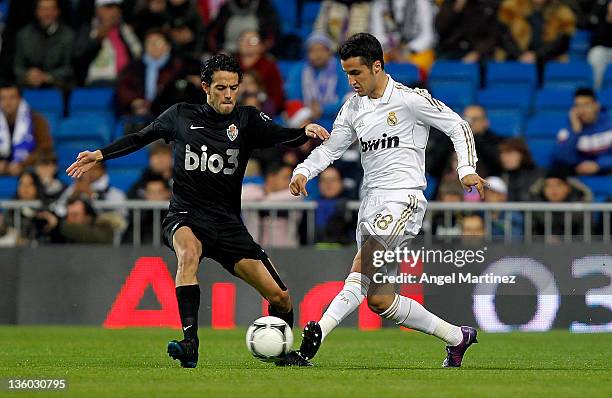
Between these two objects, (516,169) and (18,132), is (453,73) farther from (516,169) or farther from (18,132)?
(18,132)

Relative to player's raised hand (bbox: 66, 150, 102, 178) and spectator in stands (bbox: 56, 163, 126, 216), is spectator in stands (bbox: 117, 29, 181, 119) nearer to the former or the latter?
spectator in stands (bbox: 56, 163, 126, 216)

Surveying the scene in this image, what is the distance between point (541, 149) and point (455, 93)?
1450mm

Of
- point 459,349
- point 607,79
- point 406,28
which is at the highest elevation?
point 406,28

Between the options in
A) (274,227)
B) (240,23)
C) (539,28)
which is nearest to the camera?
(274,227)

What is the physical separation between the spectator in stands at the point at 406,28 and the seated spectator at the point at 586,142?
2843 mm

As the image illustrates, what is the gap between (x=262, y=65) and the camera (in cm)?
1903

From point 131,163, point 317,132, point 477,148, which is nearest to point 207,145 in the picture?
point 317,132

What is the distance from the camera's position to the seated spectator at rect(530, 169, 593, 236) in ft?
51.1

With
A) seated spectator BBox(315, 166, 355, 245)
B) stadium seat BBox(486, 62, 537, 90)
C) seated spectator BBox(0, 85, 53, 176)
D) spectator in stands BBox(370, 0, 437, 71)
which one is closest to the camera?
seated spectator BBox(315, 166, 355, 245)

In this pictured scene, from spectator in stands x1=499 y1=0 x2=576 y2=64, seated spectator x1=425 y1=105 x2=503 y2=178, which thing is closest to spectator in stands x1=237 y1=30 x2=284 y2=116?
seated spectator x1=425 y1=105 x2=503 y2=178

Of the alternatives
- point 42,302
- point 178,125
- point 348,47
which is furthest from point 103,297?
point 348,47

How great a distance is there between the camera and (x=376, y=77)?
32.9 ft

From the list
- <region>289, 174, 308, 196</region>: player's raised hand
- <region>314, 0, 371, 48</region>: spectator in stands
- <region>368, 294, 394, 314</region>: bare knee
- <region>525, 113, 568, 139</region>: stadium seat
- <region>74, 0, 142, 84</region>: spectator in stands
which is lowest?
<region>368, 294, 394, 314</region>: bare knee

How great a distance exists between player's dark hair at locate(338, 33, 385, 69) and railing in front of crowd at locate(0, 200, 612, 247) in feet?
17.9
